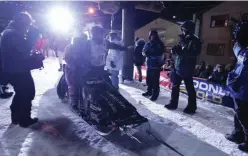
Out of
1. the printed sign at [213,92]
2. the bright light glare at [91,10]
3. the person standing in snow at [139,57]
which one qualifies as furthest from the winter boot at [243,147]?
the bright light glare at [91,10]

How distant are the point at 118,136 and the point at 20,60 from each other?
2.15 meters

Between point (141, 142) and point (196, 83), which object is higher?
point (196, 83)

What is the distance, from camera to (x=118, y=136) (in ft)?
12.2

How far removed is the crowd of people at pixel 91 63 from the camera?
329 centimetres

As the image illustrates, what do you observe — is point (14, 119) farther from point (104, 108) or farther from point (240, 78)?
point (240, 78)

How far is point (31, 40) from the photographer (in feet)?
12.7

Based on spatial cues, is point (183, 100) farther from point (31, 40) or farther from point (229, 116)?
point (31, 40)

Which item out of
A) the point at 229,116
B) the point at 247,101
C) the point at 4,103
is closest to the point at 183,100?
the point at 229,116

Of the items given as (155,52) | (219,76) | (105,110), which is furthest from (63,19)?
(105,110)

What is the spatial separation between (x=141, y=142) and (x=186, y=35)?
8.23 ft

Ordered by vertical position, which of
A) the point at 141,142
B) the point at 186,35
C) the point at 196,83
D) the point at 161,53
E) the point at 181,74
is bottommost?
the point at 141,142

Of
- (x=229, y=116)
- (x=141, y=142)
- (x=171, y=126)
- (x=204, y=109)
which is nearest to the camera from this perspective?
(x=141, y=142)

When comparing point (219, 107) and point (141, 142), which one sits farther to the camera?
point (219, 107)

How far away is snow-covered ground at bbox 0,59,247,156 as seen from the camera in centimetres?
321
